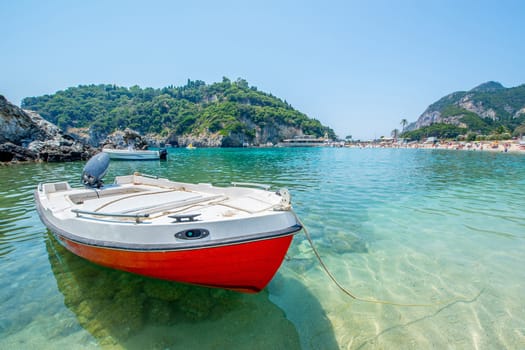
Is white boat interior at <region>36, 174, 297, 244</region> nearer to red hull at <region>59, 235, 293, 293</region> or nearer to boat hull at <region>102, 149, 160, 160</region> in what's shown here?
red hull at <region>59, 235, 293, 293</region>

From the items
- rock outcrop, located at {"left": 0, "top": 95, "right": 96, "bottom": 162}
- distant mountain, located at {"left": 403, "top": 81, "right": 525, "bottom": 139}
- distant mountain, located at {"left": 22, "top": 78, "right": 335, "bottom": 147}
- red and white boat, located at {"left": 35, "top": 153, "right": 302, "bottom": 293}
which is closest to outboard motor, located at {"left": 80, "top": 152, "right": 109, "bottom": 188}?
red and white boat, located at {"left": 35, "top": 153, "right": 302, "bottom": 293}

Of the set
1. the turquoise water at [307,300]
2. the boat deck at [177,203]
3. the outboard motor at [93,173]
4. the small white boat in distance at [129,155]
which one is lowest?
the turquoise water at [307,300]

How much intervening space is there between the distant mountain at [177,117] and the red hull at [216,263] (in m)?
113

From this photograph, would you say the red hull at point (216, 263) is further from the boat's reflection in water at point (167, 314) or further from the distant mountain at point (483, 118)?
the distant mountain at point (483, 118)

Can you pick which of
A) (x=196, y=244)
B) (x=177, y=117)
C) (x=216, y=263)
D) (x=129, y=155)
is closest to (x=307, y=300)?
(x=216, y=263)

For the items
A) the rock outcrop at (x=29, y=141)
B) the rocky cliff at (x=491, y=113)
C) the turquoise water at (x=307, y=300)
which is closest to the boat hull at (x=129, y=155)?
the rock outcrop at (x=29, y=141)

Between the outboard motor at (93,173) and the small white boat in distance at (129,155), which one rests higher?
the outboard motor at (93,173)

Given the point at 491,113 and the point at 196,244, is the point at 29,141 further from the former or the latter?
the point at 491,113

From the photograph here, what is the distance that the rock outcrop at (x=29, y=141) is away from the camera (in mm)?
26350

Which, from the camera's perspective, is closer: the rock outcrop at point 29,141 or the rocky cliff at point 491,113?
the rock outcrop at point 29,141

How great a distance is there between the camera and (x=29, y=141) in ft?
104

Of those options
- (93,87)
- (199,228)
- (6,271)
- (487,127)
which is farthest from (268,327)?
(93,87)

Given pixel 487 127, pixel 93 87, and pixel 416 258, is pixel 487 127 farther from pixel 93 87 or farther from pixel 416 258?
pixel 93 87

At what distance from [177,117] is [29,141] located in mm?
110577
